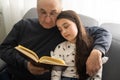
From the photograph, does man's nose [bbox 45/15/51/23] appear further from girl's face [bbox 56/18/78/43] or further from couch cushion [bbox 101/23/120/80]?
couch cushion [bbox 101/23/120/80]

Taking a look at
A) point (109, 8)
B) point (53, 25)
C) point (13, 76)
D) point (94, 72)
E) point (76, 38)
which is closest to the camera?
point (94, 72)

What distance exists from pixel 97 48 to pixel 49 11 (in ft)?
1.32

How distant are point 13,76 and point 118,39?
0.78 m

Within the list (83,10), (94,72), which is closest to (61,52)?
(94,72)

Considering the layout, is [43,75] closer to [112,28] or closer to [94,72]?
[94,72]

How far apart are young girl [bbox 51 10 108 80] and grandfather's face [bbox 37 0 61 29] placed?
7cm

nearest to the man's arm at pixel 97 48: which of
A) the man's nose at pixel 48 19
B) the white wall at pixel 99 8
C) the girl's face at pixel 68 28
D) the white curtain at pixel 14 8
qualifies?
the girl's face at pixel 68 28

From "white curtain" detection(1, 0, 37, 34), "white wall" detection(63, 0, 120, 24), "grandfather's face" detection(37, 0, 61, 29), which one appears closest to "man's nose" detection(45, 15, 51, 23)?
"grandfather's face" detection(37, 0, 61, 29)

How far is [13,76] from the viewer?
1641 millimetres

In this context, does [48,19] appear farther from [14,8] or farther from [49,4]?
[14,8]

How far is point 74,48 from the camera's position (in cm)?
142

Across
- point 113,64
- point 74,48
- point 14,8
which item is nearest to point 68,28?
point 74,48

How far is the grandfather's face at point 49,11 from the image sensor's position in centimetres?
148

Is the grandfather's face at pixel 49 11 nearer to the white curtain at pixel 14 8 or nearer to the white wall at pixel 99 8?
the white wall at pixel 99 8
